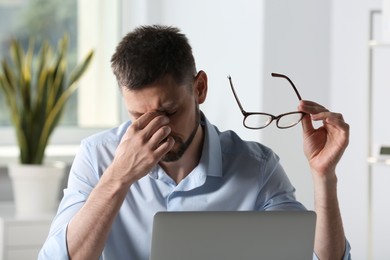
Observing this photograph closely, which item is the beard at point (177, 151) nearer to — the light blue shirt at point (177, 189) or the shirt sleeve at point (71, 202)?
the light blue shirt at point (177, 189)

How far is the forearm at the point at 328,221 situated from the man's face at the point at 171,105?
1.11 feet

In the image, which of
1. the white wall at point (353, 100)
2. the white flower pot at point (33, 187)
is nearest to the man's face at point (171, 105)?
the white wall at point (353, 100)

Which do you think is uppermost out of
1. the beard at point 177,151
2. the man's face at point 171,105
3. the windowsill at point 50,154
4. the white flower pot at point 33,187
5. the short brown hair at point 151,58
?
the short brown hair at point 151,58

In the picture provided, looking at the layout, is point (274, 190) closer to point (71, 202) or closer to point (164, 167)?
point (164, 167)

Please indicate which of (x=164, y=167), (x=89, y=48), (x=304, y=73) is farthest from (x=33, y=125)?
(x=164, y=167)

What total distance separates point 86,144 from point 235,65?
186 centimetres

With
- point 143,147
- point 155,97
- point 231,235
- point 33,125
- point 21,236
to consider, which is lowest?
point 21,236

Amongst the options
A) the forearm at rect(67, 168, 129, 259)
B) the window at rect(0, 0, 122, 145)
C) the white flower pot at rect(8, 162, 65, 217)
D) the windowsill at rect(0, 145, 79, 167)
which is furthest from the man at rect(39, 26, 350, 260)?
the window at rect(0, 0, 122, 145)

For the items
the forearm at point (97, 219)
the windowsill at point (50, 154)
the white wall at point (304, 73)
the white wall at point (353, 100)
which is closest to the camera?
the forearm at point (97, 219)

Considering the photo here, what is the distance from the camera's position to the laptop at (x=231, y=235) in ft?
5.46

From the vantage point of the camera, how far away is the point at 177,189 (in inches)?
86.1

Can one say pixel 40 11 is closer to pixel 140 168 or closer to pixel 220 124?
pixel 220 124

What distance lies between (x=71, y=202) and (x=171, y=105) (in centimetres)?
35

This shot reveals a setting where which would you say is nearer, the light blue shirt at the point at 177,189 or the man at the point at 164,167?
the man at the point at 164,167
